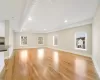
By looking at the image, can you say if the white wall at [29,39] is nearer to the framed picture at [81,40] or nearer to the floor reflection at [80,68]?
the framed picture at [81,40]

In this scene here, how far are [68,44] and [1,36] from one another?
21.2 ft

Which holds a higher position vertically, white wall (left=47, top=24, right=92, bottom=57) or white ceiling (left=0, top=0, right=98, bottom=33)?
white ceiling (left=0, top=0, right=98, bottom=33)

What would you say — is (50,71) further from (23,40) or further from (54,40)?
(23,40)

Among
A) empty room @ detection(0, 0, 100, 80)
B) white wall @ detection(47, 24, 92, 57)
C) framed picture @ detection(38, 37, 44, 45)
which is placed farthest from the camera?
framed picture @ detection(38, 37, 44, 45)

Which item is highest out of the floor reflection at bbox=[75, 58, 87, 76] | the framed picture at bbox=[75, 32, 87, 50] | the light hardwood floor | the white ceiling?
the white ceiling

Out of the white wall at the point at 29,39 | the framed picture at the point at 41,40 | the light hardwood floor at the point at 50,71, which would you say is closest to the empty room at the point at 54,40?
the light hardwood floor at the point at 50,71

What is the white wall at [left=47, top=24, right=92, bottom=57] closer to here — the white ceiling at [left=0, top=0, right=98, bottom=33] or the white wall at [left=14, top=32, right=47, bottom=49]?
the white ceiling at [left=0, top=0, right=98, bottom=33]

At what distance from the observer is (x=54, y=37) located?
12.0m

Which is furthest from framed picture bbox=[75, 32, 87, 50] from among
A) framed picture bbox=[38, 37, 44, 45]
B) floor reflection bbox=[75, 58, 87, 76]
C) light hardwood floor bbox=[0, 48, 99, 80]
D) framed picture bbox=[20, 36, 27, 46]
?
framed picture bbox=[20, 36, 27, 46]

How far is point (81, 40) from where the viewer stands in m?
7.20

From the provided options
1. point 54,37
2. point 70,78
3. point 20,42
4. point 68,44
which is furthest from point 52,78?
point 20,42

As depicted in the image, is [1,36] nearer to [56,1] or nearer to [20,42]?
[20,42]

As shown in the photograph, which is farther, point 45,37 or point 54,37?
point 45,37

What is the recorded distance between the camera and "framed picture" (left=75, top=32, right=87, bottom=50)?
6.78m
